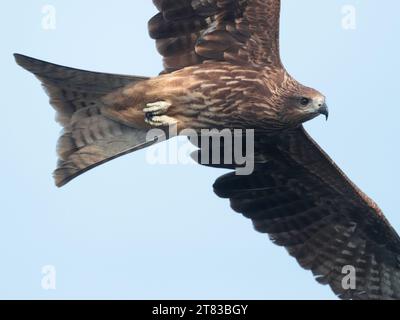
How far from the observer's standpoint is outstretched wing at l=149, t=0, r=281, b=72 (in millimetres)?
16656

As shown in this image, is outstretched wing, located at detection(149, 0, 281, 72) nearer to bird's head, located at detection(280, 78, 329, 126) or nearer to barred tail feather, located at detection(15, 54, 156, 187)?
bird's head, located at detection(280, 78, 329, 126)

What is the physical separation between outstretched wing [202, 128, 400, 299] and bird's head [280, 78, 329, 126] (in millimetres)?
1570

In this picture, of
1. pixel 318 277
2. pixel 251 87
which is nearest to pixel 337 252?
pixel 318 277

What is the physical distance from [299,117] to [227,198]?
2.37 metres

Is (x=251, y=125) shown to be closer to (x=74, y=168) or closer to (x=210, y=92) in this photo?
(x=210, y=92)

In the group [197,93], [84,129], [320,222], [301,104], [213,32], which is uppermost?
[213,32]

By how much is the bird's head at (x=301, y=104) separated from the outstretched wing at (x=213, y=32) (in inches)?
19.1

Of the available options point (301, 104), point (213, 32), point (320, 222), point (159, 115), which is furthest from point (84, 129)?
point (320, 222)

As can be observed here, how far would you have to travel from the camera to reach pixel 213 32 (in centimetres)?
1695

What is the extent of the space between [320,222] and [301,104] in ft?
8.73

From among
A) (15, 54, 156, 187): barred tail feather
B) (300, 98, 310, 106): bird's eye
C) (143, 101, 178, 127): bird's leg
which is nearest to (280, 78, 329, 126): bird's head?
(300, 98, 310, 106): bird's eye

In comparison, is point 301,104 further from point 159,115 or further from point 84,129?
point 84,129

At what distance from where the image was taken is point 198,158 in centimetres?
1808
